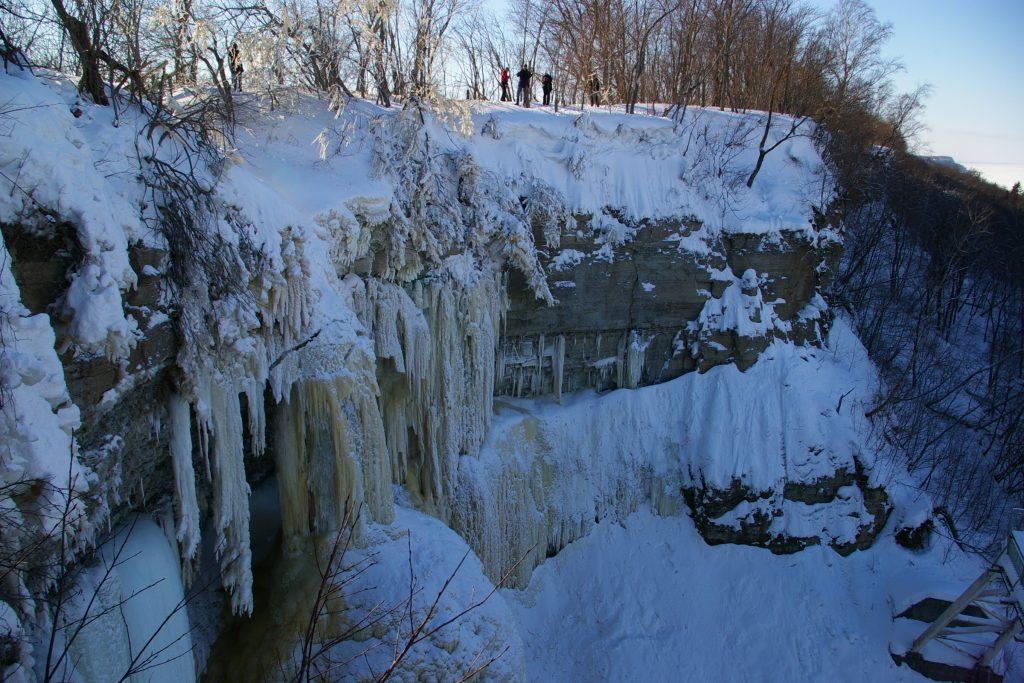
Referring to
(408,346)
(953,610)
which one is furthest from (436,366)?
(953,610)

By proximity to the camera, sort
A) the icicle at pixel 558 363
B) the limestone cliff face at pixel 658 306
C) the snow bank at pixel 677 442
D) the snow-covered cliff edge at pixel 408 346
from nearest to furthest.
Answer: the snow-covered cliff edge at pixel 408 346, the snow bank at pixel 677 442, the limestone cliff face at pixel 658 306, the icicle at pixel 558 363

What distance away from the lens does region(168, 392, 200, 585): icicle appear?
15.6 ft

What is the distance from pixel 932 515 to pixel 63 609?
13.5 meters

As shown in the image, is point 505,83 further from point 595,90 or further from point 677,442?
point 677,442

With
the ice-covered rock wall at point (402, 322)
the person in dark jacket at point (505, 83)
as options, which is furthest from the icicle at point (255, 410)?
the person in dark jacket at point (505, 83)

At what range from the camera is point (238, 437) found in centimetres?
522

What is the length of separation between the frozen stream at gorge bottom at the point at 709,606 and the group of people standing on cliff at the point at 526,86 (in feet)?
32.7

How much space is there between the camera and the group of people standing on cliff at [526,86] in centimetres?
1495

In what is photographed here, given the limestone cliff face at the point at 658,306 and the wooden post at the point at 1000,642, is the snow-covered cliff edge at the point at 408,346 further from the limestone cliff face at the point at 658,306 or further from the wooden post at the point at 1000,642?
the wooden post at the point at 1000,642

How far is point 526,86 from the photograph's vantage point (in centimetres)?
1495

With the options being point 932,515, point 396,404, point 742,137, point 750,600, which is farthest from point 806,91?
point 396,404

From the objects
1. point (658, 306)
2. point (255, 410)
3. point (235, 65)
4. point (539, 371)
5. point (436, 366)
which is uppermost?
point (235, 65)

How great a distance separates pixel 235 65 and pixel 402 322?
4.25m

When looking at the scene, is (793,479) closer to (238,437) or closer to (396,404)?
(396,404)
